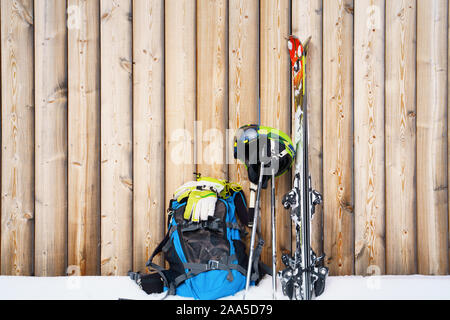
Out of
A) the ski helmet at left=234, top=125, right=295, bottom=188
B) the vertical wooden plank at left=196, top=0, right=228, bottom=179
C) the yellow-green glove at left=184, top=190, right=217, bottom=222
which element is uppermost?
the vertical wooden plank at left=196, top=0, right=228, bottom=179

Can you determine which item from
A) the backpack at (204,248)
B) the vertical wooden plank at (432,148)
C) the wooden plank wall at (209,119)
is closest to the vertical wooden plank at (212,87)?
the wooden plank wall at (209,119)

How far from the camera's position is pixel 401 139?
161 cm

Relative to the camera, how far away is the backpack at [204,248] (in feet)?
4.25

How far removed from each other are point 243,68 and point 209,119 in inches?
15.3

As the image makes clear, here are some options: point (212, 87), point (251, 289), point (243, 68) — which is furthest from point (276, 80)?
point (251, 289)

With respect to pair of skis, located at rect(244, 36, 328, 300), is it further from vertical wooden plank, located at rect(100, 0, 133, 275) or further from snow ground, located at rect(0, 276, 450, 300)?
vertical wooden plank, located at rect(100, 0, 133, 275)

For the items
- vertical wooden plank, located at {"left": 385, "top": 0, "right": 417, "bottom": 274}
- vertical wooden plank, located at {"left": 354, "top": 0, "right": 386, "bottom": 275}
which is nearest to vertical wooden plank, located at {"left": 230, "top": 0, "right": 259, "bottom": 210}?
vertical wooden plank, located at {"left": 354, "top": 0, "right": 386, "bottom": 275}

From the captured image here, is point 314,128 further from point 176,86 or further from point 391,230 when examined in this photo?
point 176,86

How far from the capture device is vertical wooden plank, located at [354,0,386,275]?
1603mm

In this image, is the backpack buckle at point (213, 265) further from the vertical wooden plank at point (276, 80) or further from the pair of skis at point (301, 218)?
the vertical wooden plank at point (276, 80)

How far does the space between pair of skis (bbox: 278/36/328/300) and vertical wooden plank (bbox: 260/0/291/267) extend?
0.13 meters
